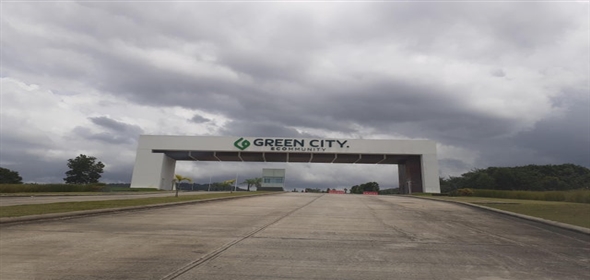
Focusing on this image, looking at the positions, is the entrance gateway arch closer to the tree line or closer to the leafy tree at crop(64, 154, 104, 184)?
the leafy tree at crop(64, 154, 104, 184)

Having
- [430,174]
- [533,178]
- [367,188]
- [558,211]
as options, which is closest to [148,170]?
[430,174]

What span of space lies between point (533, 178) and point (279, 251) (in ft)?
279

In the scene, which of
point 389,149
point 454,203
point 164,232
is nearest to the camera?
point 164,232

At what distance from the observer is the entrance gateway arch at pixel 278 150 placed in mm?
48812

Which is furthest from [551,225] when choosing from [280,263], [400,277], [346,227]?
[280,263]

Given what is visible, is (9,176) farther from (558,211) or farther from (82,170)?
(558,211)

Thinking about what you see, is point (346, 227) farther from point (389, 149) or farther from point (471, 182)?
point (471, 182)

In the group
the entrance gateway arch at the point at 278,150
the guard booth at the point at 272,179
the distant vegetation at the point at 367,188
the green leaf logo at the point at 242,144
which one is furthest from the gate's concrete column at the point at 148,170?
the distant vegetation at the point at 367,188

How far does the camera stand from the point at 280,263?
577 centimetres

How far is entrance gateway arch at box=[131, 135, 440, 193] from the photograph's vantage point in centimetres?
4881

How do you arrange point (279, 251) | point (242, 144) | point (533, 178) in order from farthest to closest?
A: point (533, 178)
point (242, 144)
point (279, 251)

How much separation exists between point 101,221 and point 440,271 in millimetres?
9026

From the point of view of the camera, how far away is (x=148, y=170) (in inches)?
1954

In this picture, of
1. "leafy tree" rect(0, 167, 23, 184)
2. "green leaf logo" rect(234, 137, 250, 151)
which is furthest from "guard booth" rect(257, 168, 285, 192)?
"leafy tree" rect(0, 167, 23, 184)
